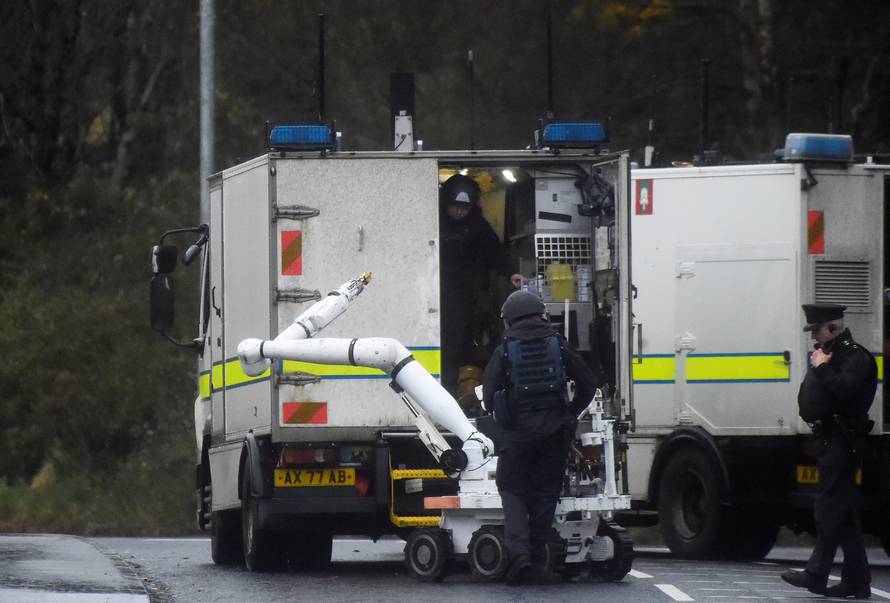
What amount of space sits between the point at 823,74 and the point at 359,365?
1638cm

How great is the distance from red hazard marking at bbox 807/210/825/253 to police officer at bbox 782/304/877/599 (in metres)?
3.16

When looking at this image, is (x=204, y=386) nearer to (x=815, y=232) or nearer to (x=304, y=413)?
(x=304, y=413)

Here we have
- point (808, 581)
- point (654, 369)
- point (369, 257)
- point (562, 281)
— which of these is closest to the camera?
point (808, 581)

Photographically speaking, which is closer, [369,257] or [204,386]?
[369,257]

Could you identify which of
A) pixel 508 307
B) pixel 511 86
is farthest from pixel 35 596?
pixel 511 86

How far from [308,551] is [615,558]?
2754mm

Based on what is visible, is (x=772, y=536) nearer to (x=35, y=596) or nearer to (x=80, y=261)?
(x=35, y=596)

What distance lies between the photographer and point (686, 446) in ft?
→ 54.2

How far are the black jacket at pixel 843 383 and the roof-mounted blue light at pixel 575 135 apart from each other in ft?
7.85

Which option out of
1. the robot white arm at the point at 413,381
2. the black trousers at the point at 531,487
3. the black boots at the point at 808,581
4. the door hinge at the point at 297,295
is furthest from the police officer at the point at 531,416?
the black boots at the point at 808,581

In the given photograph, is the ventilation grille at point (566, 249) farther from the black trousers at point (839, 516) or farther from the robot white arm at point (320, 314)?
the black trousers at point (839, 516)

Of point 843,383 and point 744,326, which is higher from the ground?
point 744,326

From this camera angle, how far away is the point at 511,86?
29016 mm

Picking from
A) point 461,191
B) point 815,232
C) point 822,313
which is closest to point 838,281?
point 815,232
